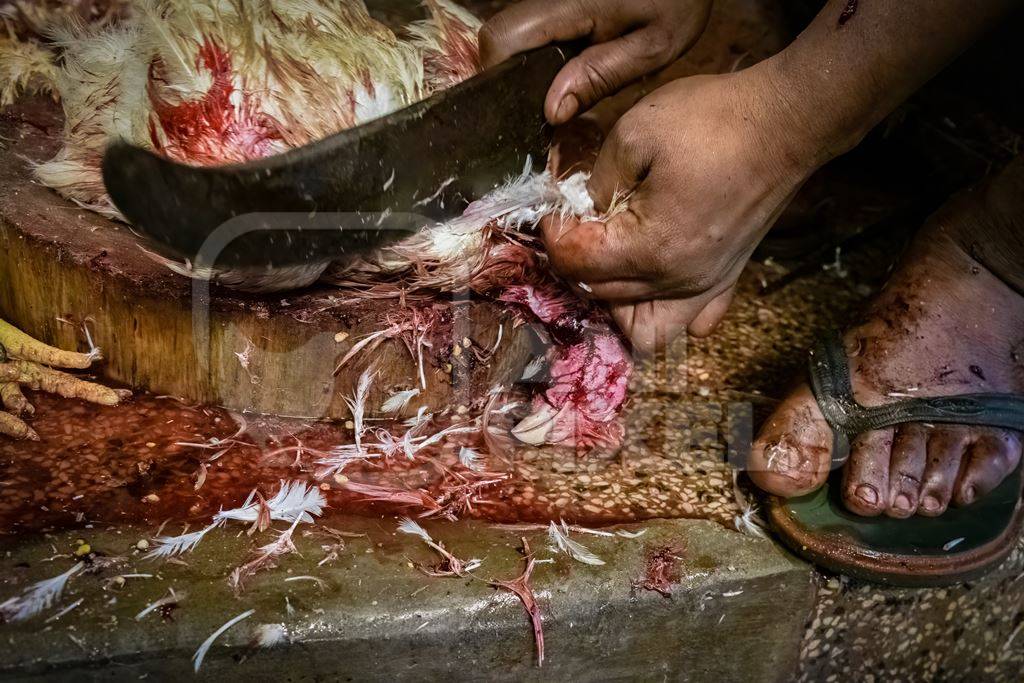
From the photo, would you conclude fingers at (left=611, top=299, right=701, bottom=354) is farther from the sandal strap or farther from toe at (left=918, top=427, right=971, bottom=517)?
toe at (left=918, top=427, right=971, bottom=517)

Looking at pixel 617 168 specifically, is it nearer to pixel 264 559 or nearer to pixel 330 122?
pixel 330 122

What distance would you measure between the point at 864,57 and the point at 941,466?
2.96 feet

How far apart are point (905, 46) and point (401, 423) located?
1316mm

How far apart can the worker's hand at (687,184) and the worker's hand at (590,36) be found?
0.43 feet

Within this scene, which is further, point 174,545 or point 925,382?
point 925,382

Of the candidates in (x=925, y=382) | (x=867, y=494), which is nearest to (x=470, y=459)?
(x=867, y=494)

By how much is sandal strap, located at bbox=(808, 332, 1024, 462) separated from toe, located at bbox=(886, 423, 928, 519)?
0.03 m

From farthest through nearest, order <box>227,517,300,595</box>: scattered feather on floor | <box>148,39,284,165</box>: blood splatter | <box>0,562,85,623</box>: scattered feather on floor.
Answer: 1. <box>148,39,284,165</box>: blood splatter
2. <box>227,517,300,595</box>: scattered feather on floor
3. <box>0,562,85,623</box>: scattered feather on floor

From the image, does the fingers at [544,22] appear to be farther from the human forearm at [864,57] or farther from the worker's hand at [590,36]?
the human forearm at [864,57]

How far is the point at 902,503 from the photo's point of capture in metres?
1.90

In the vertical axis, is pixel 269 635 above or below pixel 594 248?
below

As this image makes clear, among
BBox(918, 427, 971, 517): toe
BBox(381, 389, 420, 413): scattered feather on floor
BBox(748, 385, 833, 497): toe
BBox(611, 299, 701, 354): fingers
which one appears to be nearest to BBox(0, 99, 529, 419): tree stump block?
BBox(381, 389, 420, 413): scattered feather on floor

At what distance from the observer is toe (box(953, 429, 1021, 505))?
1.96 m

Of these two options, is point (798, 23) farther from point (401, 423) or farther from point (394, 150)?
point (401, 423)
